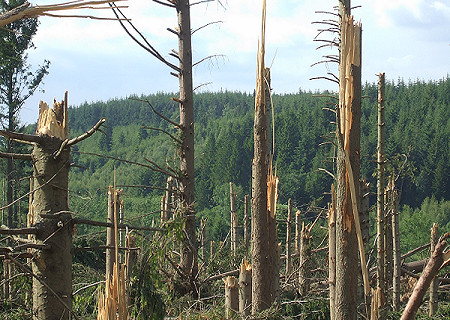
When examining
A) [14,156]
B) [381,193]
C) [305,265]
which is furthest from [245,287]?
[14,156]

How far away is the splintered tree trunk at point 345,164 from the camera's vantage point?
3369 millimetres

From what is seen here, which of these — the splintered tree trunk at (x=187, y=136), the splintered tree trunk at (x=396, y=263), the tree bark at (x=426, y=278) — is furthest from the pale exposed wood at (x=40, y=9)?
the splintered tree trunk at (x=396, y=263)

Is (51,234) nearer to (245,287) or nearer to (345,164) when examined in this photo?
(345,164)

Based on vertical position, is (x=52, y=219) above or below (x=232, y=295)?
above

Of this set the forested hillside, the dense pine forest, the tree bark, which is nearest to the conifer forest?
the tree bark

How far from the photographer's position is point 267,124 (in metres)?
5.45

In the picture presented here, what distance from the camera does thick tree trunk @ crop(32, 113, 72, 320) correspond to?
3.37m

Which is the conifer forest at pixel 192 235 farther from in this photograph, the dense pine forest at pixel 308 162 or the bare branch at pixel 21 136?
the dense pine forest at pixel 308 162

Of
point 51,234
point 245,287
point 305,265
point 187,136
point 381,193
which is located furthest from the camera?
point 305,265

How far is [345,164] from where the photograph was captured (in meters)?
3.69

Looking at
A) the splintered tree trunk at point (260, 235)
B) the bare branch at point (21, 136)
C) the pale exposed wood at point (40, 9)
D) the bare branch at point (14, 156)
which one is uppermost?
the pale exposed wood at point (40, 9)

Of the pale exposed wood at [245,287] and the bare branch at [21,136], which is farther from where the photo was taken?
the pale exposed wood at [245,287]

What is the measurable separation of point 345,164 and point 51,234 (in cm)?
223

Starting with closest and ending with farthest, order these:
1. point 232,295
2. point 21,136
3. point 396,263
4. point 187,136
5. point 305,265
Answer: point 21,136 → point 232,295 → point 187,136 → point 396,263 → point 305,265
